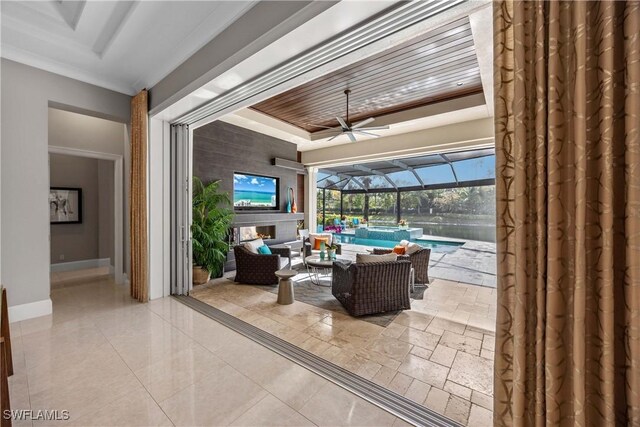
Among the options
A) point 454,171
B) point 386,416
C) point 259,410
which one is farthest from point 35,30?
point 454,171

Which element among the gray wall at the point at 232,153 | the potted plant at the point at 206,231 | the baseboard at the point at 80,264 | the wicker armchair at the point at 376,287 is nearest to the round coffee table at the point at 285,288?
the wicker armchair at the point at 376,287

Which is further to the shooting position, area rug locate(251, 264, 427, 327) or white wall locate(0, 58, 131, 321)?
area rug locate(251, 264, 427, 327)

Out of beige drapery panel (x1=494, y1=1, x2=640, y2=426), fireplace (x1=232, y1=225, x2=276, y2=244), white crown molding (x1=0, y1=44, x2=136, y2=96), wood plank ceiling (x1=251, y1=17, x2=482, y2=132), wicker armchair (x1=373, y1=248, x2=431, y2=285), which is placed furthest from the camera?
fireplace (x1=232, y1=225, x2=276, y2=244)

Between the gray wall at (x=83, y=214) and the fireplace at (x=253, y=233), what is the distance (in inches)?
123

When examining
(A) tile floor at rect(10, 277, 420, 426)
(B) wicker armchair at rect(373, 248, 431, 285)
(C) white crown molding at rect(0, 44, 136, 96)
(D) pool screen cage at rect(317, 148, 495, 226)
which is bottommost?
(A) tile floor at rect(10, 277, 420, 426)

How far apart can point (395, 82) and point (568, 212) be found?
3.78m

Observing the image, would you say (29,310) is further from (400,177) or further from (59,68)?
(400,177)

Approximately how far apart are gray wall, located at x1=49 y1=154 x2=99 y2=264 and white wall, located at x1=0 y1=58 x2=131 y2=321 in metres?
2.89

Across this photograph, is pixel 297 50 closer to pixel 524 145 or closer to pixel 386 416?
pixel 524 145

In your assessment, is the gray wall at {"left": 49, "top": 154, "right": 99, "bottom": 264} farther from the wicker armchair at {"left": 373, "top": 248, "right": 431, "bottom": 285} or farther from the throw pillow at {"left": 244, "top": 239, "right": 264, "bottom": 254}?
the wicker armchair at {"left": 373, "top": 248, "right": 431, "bottom": 285}

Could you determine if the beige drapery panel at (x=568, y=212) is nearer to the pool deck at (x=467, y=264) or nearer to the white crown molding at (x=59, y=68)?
the pool deck at (x=467, y=264)

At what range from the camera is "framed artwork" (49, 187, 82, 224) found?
5.45 m

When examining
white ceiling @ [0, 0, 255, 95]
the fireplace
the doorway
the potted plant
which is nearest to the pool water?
the fireplace

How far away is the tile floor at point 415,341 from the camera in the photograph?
2012mm
